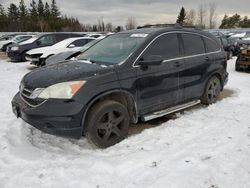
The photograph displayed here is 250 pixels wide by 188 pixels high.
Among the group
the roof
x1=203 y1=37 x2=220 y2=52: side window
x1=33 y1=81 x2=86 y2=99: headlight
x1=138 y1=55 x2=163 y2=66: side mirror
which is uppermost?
the roof

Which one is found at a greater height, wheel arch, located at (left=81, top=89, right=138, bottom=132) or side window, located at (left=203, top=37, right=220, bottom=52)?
side window, located at (left=203, top=37, right=220, bottom=52)

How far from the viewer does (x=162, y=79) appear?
16.1 ft

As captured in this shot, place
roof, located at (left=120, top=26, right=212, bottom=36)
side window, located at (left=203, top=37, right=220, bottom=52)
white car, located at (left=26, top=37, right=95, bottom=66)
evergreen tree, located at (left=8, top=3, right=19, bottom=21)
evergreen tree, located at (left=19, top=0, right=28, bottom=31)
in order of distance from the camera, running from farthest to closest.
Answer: evergreen tree, located at (left=8, top=3, right=19, bottom=21), evergreen tree, located at (left=19, top=0, right=28, bottom=31), white car, located at (left=26, top=37, right=95, bottom=66), side window, located at (left=203, top=37, right=220, bottom=52), roof, located at (left=120, top=26, right=212, bottom=36)

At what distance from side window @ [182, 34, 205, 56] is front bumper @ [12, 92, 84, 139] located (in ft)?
8.94

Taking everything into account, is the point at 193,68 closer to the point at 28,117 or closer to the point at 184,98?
the point at 184,98

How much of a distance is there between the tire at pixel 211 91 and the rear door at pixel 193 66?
0.23m

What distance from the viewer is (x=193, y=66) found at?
18.4ft

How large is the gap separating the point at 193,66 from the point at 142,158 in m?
2.52

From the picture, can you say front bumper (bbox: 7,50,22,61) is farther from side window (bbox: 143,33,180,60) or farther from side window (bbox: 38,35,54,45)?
side window (bbox: 143,33,180,60)

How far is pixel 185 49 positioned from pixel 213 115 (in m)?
1.45

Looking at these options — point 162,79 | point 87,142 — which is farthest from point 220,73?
point 87,142

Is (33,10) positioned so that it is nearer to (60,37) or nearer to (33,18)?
(33,18)

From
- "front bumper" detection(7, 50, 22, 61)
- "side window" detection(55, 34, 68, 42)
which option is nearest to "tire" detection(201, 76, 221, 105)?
"side window" detection(55, 34, 68, 42)

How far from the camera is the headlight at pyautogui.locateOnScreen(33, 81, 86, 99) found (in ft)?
Answer: 12.5
